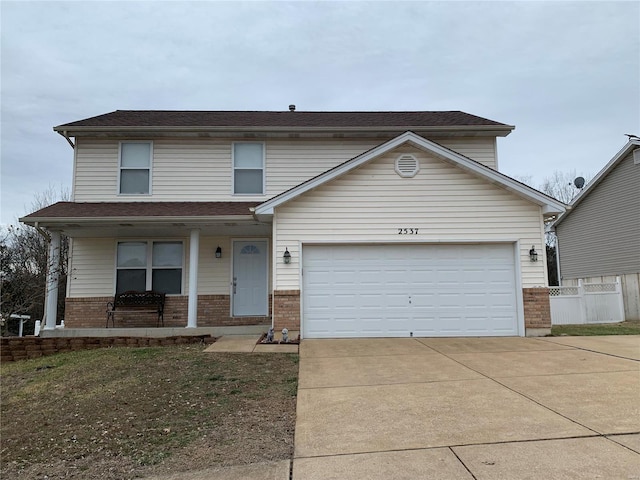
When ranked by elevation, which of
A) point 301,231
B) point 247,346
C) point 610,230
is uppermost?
point 610,230

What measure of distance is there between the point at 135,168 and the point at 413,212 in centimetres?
800

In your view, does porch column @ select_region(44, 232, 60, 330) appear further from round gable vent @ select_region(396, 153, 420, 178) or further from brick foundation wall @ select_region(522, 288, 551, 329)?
brick foundation wall @ select_region(522, 288, 551, 329)

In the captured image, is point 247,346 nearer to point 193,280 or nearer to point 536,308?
point 193,280

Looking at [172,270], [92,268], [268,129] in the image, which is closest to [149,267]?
[172,270]

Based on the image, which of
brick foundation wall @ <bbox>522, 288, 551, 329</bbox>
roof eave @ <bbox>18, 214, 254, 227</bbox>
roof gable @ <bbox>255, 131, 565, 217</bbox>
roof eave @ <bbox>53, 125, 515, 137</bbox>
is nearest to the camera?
roof gable @ <bbox>255, 131, 565, 217</bbox>

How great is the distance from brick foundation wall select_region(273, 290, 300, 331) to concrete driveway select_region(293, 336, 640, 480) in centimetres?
196

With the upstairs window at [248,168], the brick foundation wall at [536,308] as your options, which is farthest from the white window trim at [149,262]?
the brick foundation wall at [536,308]

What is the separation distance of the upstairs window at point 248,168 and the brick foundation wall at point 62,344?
15.1ft

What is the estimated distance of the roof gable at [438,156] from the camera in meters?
10.2

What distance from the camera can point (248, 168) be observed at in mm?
13062

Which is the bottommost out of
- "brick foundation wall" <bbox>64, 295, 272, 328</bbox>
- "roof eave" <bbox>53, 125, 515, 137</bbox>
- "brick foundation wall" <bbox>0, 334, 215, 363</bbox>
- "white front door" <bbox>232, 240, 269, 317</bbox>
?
"brick foundation wall" <bbox>0, 334, 215, 363</bbox>

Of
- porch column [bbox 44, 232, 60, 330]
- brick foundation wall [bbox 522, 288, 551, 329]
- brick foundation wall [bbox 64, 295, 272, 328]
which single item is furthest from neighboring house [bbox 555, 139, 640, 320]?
porch column [bbox 44, 232, 60, 330]

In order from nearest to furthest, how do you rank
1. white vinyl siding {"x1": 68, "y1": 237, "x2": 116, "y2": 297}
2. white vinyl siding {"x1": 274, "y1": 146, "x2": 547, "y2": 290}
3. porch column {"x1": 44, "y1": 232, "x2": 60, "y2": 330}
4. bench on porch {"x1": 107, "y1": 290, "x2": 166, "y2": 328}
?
white vinyl siding {"x1": 274, "y1": 146, "x2": 547, "y2": 290} → porch column {"x1": 44, "y1": 232, "x2": 60, "y2": 330} → bench on porch {"x1": 107, "y1": 290, "x2": 166, "y2": 328} → white vinyl siding {"x1": 68, "y1": 237, "x2": 116, "y2": 297}

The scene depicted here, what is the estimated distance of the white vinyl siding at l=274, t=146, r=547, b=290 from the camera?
10.4 m
